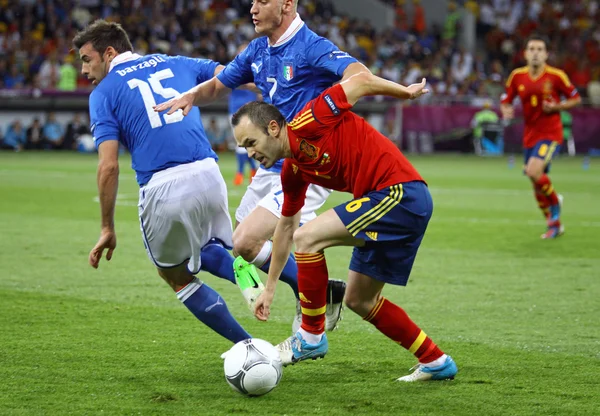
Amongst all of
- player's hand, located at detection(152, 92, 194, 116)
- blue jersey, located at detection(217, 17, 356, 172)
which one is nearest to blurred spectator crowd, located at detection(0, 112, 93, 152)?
blue jersey, located at detection(217, 17, 356, 172)

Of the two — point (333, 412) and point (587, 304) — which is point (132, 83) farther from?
point (587, 304)

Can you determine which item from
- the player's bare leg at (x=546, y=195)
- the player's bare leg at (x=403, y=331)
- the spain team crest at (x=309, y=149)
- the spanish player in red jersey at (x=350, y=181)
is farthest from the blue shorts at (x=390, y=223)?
the player's bare leg at (x=546, y=195)

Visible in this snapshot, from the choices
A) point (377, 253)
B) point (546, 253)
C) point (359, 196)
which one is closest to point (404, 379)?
point (377, 253)

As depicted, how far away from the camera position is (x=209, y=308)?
18.2ft

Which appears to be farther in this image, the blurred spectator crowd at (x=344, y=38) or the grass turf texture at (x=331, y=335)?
the blurred spectator crowd at (x=344, y=38)

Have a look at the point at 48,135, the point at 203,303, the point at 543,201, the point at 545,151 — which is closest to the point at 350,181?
the point at 203,303

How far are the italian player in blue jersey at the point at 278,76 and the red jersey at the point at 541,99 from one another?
267 inches

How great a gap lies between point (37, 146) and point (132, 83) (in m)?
23.6

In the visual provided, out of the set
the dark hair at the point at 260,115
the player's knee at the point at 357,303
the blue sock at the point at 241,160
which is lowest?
the blue sock at the point at 241,160

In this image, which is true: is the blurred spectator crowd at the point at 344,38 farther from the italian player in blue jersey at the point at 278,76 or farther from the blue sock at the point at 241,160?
the italian player in blue jersey at the point at 278,76

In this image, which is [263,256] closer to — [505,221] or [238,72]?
[238,72]

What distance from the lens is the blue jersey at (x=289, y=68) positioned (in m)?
5.98

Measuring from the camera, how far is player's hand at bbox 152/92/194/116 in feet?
18.0

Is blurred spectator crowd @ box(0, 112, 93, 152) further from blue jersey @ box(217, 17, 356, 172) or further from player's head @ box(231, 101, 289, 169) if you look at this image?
player's head @ box(231, 101, 289, 169)
